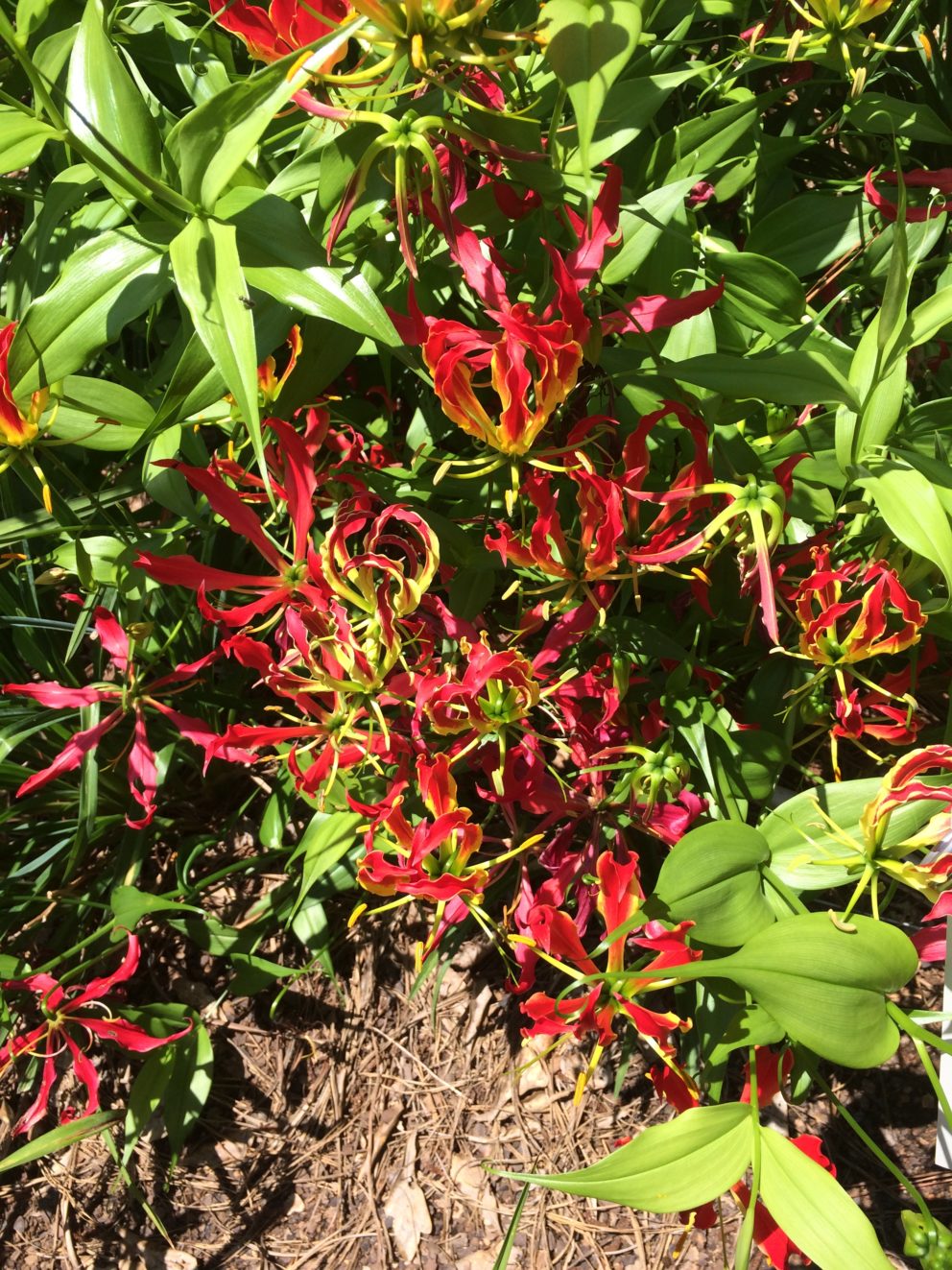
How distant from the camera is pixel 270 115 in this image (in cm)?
60

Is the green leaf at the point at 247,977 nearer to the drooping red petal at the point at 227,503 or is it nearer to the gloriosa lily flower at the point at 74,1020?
the gloriosa lily flower at the point at 74,1020

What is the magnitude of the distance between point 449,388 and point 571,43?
0.23m

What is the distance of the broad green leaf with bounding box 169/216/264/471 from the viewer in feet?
2.01

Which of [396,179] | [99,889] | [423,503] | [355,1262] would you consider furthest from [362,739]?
[355,1262]

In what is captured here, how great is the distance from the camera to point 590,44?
0.55m

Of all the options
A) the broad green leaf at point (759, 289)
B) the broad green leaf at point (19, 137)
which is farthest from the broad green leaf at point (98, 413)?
the broad green leaf at point (759, 289)

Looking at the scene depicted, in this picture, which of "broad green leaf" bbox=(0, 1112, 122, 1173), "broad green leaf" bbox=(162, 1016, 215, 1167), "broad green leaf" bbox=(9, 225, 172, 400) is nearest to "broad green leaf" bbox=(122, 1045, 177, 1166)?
"broad green leaf" bbox=(162, 1016, 215, 1167)

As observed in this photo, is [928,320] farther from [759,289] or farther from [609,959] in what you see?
[609,959]

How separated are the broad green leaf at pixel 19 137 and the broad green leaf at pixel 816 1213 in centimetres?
→ 90

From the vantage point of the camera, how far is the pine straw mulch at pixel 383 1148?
1.24m

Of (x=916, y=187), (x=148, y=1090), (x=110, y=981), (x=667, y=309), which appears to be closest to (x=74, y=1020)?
(x=110, y=981)

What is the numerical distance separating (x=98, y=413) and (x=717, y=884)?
0.69 m

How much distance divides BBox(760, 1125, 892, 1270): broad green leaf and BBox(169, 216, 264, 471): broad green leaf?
627mm

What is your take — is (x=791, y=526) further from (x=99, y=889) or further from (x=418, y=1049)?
(x=99, y=889)
